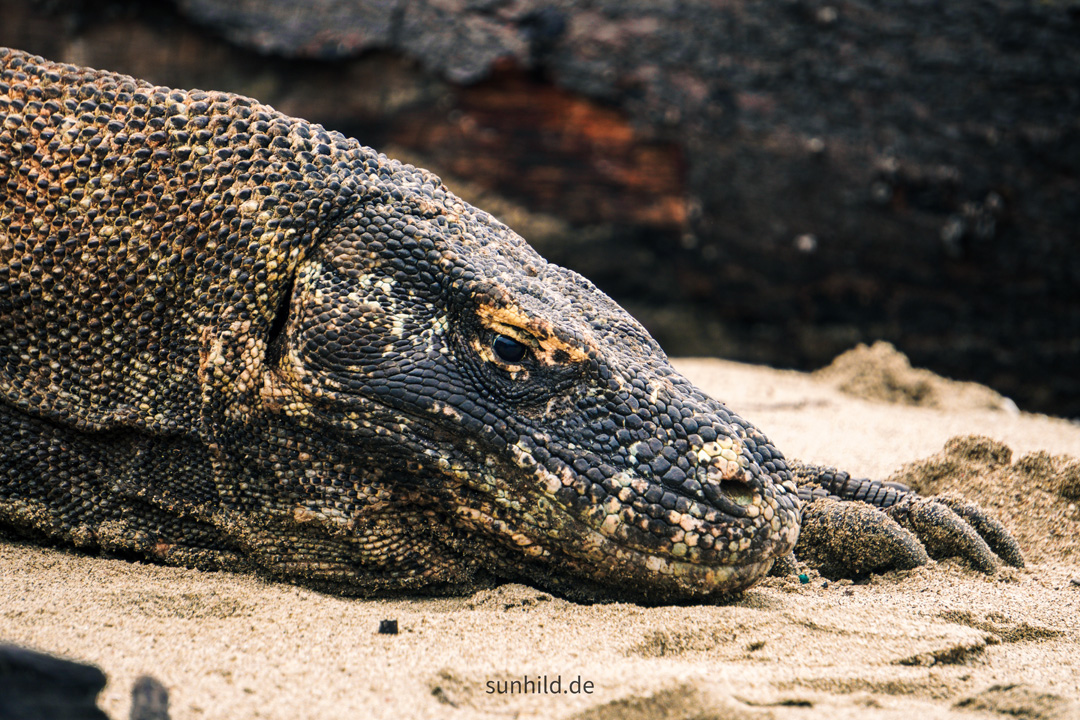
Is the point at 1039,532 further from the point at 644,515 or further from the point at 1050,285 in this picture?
the point at 1050,285

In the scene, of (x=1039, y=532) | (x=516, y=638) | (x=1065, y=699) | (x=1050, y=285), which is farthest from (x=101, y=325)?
(x=1050, y=285)

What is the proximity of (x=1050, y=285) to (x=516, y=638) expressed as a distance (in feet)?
22.0

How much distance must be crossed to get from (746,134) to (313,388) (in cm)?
614

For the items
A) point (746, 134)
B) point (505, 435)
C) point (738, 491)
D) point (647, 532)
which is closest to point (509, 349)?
point (505, 435)

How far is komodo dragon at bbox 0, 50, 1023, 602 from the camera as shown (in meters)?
3.42

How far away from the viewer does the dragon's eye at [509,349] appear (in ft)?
11.6

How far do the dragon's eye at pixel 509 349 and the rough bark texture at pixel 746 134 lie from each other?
18.7ft

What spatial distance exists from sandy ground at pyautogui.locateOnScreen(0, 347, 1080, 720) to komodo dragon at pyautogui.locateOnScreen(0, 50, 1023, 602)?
0.17 meters

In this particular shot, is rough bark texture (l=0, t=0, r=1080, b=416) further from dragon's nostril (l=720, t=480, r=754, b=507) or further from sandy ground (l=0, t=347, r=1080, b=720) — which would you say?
dragon's nostril (l=720, t=480, r=754, b=507)

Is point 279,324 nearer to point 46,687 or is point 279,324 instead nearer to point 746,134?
point 46,687

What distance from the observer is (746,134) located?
8.59 m

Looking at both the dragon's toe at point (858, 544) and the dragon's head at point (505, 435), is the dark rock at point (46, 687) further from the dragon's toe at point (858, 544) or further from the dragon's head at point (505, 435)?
the dragon's toe at point (858, 544)

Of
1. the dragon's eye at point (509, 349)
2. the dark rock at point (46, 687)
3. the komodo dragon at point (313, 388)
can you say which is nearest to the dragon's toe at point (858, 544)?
the komodo dragon at point (313, 388)

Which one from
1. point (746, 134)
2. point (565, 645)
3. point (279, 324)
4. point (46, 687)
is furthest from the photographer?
point (746, 134)
